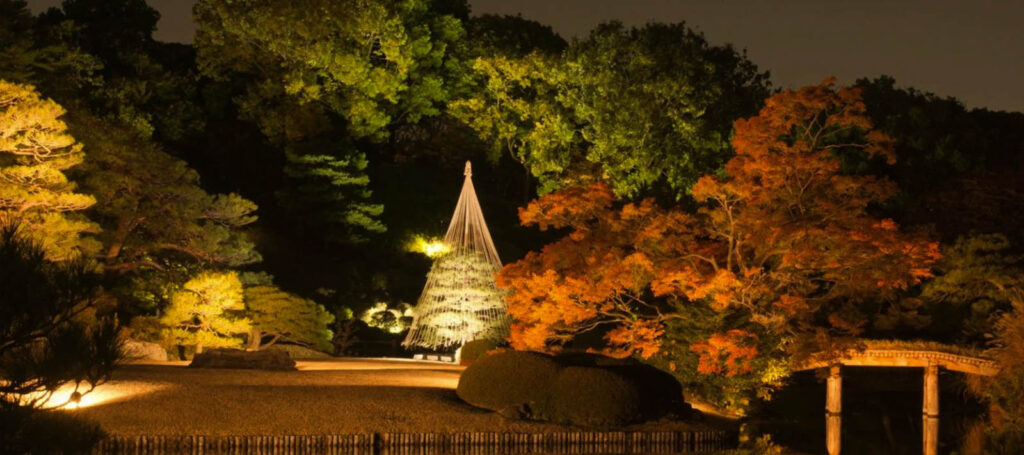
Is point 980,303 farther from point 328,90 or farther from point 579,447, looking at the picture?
point 328,90

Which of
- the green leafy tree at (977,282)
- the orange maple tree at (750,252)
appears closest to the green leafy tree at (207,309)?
the orange maple tree at (750,252)

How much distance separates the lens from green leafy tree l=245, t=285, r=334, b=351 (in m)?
21.8

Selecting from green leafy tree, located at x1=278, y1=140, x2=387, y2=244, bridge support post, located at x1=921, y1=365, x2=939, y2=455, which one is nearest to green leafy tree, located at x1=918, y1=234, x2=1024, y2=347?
bridge support post, located at x1=921, y1=365, x2=939, y2=455

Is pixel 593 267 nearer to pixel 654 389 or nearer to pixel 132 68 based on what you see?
pixel 654 389

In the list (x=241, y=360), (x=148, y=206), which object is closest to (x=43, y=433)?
(x=241, y=360)

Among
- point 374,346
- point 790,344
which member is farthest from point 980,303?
point 374,346

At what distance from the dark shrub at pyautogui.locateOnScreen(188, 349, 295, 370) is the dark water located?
877cm

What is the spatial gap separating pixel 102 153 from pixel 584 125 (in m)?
12.2

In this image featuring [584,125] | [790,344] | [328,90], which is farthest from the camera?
[328,90]

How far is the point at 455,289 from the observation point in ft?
77.8

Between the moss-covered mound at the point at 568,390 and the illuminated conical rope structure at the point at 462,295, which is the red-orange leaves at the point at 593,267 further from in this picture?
the illuminated conical rope structure at the point at 462,295

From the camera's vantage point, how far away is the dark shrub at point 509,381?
13727 millimetres

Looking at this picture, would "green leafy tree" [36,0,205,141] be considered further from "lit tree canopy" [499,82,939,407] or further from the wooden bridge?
the wooden bridge

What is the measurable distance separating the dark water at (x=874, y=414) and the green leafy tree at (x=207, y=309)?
35.3 feet
